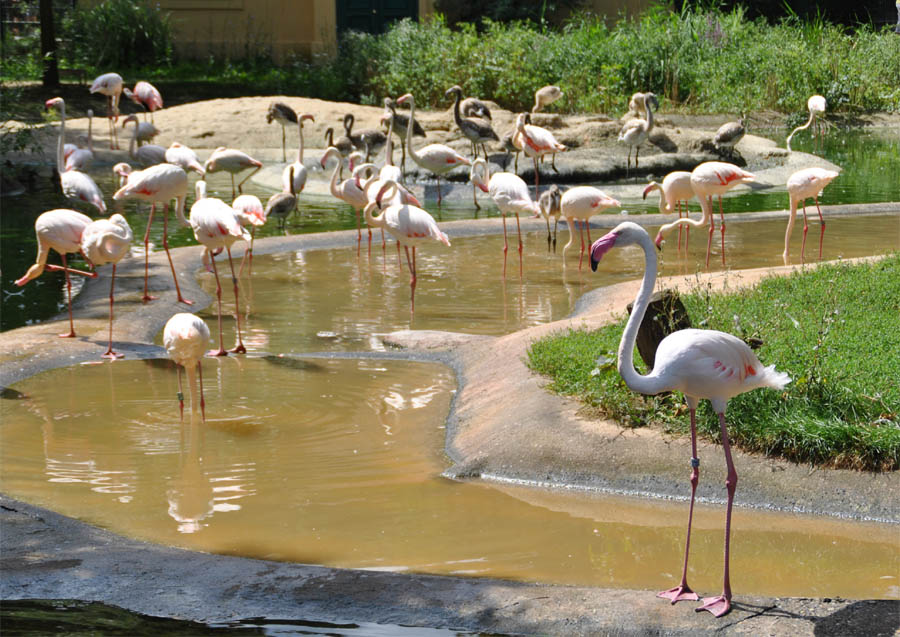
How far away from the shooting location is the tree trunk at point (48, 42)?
863 inches

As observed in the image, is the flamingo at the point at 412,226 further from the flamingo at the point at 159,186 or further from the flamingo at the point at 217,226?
the flamingo at the point at 159,186

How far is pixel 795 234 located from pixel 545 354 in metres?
5.50

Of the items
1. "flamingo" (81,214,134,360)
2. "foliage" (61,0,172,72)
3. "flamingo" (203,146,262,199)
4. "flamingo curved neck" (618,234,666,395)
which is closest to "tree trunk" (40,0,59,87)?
"foliage" (61,0,172,72)

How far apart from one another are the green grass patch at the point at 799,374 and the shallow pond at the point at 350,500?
0.39 m

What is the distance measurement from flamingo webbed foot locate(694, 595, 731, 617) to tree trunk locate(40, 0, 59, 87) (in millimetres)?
20606

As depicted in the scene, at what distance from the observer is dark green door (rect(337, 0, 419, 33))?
28891mm

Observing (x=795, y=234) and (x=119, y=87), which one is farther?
(x=119, y=87)

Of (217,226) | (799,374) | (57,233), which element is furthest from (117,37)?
(799,374)

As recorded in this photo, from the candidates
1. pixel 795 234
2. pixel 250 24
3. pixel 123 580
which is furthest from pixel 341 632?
pixel 250 24

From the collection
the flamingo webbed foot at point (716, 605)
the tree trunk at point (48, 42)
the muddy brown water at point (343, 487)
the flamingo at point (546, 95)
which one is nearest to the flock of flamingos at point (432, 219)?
the flamingo webbed foot at point (716, 605)

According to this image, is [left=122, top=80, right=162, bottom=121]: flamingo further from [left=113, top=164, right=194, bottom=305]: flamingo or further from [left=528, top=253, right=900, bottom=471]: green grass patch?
[left=528, top=253, right=900, bottom=471]: green grass patch

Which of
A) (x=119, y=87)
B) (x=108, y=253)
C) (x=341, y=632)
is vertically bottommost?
(x=341, y=632)

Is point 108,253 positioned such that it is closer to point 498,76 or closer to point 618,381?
point 618,381

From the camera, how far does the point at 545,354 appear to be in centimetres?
643
